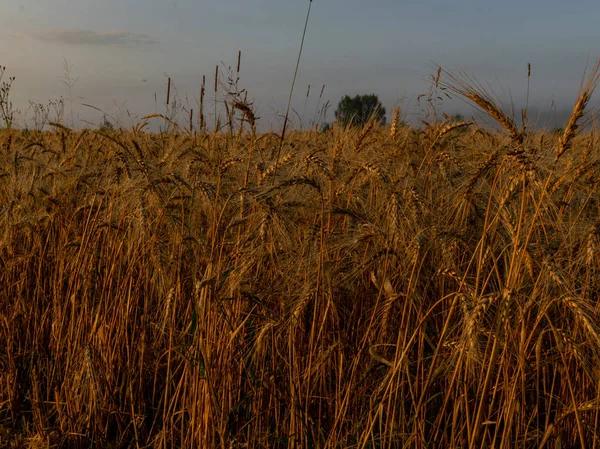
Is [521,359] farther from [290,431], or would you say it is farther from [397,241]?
[290,431]

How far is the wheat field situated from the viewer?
1.55 m

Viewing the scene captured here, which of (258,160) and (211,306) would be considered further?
(258,160)

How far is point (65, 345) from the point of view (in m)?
2.46

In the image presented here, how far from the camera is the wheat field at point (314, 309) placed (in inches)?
60.9

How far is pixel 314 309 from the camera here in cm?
177

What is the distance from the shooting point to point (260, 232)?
5.67 feet

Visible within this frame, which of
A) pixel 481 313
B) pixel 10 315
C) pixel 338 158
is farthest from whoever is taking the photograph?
pixel 10 315

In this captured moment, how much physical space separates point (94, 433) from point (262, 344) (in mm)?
853

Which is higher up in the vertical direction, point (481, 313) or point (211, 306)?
point (481, 313)

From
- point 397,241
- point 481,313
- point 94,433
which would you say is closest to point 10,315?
point 94,433

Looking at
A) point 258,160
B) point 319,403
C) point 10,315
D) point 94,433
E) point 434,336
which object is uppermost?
point 258,160

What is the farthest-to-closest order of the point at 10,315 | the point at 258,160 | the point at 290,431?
the point at 10,315 < the point at 258,160 < the point at 290,431

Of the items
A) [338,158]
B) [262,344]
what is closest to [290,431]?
[262,344]

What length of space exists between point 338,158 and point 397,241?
57cm
